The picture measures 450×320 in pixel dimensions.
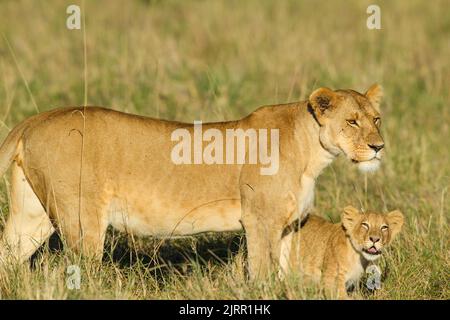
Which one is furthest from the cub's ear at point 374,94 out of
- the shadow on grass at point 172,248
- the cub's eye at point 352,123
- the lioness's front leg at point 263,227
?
the shadow on grass at point 172,248

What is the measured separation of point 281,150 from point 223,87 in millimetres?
5170

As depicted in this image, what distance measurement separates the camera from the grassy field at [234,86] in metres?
6.67

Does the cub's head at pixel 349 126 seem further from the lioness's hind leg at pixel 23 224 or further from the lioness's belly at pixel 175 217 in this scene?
the lioness's hind leg at pixel 23 224

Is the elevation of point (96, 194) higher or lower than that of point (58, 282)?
higher

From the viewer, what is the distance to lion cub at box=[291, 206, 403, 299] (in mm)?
6324

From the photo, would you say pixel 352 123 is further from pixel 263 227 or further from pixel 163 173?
pixel 163 173

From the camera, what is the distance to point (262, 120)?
6.61 metres

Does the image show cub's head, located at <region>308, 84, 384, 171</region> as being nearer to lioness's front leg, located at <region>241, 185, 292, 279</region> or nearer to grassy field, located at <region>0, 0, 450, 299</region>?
lioness's front leg, located at <region>241, 185, 292, 279</region>

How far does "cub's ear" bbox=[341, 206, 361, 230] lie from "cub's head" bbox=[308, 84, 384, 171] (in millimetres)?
335

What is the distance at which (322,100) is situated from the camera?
6441mm

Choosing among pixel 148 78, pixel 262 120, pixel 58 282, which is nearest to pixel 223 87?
pixel 148 78
